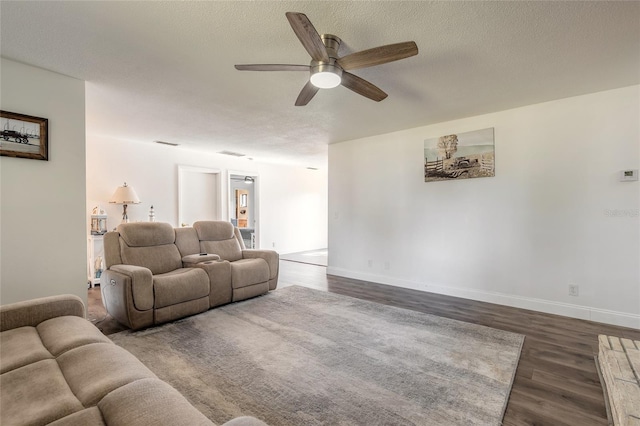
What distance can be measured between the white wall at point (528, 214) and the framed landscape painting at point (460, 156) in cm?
9

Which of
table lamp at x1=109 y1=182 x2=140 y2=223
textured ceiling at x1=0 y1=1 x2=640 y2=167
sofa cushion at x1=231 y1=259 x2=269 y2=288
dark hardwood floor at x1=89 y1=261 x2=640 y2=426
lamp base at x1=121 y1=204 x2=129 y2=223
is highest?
textured ceiling at x1=0 y1=1 x2=640 y2=167

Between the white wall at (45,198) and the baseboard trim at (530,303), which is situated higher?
the white wall at (45,198)

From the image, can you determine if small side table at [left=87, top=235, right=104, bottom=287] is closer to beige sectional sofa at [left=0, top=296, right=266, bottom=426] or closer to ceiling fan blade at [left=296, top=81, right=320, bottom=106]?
beige sectional sofa at [left=0, top=296, right=266, bottom=426]

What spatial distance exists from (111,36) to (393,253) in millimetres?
4213

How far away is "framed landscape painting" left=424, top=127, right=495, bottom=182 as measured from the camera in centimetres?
386

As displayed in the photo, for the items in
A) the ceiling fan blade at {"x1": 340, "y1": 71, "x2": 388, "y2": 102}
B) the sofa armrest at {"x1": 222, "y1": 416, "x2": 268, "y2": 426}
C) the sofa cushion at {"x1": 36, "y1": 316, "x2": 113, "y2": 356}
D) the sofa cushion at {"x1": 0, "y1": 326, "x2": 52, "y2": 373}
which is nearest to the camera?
the sofa armrest at {"x1": 222, "y1": 416, "x2": 268, "y2": 426}

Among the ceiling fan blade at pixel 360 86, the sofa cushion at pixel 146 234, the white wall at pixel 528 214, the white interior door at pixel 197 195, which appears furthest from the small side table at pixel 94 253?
the ceiling fan blade at pixel 360 86

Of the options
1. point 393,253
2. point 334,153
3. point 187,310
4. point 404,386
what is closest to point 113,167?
point 187,310

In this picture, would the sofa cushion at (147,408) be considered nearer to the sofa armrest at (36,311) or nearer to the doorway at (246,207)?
the sofa armrest at (36,311)

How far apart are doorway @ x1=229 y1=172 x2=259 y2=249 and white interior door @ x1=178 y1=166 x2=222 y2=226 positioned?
3.22ft

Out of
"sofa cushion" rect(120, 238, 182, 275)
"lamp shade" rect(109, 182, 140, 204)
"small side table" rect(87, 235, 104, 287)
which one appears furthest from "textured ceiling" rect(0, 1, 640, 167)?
"small side table" rect(87, 235, 104, 287)

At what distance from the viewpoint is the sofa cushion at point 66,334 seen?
56.8 inches

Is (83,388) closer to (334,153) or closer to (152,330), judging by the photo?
(152,330)

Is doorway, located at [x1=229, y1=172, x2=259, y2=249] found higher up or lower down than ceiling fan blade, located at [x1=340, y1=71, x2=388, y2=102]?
lower down
